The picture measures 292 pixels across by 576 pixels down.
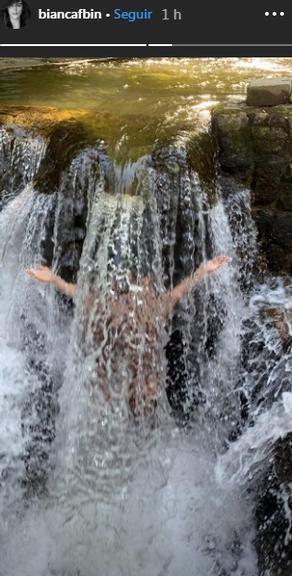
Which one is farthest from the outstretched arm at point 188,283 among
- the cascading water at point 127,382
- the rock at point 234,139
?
the rock at point 234,139

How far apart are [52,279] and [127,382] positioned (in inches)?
39.4

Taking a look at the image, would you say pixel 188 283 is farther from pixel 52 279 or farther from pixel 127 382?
pixel 52 279

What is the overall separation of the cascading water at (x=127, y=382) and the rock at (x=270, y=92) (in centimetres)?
84

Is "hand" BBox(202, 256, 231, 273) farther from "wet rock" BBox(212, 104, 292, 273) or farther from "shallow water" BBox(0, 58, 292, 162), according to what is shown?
"shallow water" BBox(0, 58, 292, 162)

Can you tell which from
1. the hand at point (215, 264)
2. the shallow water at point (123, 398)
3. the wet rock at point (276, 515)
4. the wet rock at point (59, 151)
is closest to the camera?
the wet rock at point (276, 515)

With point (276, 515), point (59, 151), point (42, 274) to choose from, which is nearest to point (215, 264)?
point (42, 274)

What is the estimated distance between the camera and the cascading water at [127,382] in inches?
157

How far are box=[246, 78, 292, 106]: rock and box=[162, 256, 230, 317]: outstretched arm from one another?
5.08ft

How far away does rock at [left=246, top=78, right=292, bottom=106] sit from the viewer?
4.91 metres

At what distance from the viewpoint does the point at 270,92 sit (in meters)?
4.94

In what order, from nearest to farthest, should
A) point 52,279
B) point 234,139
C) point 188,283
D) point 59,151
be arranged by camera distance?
point 188,283
point 52,279
point 59,151
point 234,139
